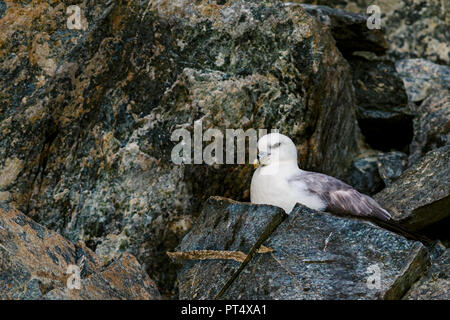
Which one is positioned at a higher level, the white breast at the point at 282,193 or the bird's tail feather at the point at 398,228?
the white breast at the point at 282,193

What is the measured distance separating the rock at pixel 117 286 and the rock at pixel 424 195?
105 inches

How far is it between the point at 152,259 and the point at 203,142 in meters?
1.36

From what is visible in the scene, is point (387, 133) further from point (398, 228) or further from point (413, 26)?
point (398, 228)

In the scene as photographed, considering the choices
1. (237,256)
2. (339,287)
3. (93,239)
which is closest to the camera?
(339,287)

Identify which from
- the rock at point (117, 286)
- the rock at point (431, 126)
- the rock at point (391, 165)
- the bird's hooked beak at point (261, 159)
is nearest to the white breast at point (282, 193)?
the bird's hooked beak at point (261, 159)

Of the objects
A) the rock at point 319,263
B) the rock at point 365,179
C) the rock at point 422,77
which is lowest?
the rock at point 365,179

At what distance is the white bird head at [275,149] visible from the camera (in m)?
7.64

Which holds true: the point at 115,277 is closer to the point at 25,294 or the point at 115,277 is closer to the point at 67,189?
the point at 25,294

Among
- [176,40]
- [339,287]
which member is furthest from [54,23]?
[339,287]

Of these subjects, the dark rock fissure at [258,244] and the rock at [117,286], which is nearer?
the rock at [117,286]

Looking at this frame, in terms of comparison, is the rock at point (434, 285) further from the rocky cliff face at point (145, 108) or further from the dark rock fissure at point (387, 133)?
the dark rock fissure at point (387, 133)

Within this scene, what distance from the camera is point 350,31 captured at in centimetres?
1113

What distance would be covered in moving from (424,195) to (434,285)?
1930 millimetres

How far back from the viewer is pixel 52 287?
20.6ft
